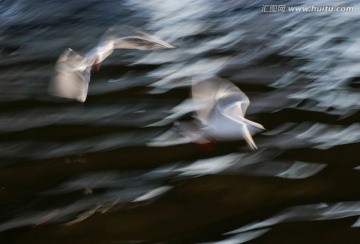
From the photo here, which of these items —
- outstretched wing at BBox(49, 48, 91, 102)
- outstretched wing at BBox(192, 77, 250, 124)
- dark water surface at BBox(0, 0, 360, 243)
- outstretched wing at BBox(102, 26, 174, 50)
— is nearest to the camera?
dark water surface at BBox(0, 0, 360, 243)

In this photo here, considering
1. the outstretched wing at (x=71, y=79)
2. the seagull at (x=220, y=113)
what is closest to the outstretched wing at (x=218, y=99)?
the seagull at (x=220, y=113)

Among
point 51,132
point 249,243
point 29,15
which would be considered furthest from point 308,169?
point 29,15

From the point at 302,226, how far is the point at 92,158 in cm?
65

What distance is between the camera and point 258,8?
9.41ft

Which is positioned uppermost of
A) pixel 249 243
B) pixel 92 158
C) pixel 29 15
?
pixel 29 15

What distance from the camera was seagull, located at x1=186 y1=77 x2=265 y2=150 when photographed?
1.85 m

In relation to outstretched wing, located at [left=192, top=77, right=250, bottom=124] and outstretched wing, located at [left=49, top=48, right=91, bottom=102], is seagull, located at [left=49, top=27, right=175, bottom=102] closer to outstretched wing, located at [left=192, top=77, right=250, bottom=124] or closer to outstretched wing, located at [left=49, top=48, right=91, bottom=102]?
outstretched wing, located at [left=49, top=48, right=91, bottom=102]

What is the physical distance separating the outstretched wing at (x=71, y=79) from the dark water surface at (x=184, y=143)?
1.3 inches

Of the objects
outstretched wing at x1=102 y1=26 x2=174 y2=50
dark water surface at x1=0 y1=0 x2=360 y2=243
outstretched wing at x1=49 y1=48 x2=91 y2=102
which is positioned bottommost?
dark water surface at x1=0 y1=0 x2=360 y2=243

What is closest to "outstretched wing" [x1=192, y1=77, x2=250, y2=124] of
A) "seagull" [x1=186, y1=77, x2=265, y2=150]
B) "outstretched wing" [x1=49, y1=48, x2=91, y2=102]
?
"seagull" [x1=186, y1=77, x2=265, y2=150]

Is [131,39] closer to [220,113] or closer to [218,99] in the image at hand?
[218,99]

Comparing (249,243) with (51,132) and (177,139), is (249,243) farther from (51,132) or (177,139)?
(51,132)

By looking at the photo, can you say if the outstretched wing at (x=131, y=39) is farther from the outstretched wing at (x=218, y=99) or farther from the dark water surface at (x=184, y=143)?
the outstretched wing at (x=218, y=99)

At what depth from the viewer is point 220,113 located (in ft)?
6.37
